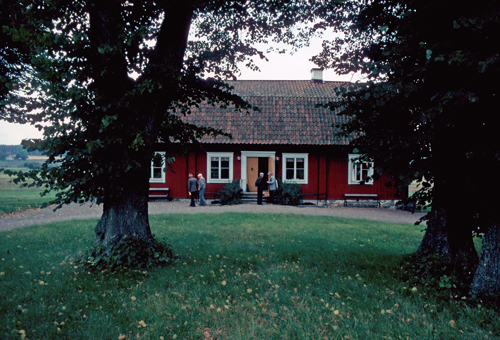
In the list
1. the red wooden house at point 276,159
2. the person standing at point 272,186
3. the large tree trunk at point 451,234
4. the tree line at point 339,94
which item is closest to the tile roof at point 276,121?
the red wooden house at point 276,159

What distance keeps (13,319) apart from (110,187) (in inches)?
86.2

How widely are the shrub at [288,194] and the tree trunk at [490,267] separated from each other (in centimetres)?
1441

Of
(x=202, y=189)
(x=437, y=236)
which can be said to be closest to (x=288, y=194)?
(x=202, y=189)

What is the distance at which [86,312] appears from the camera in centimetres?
428

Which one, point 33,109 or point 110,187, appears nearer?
point 33,109

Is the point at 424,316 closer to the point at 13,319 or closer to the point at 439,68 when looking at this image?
the point at 439,68

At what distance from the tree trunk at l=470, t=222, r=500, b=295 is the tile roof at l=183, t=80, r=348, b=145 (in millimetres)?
14807

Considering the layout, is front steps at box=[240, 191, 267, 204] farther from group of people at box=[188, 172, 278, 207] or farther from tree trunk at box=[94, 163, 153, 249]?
tree trunk at box=[94, 163, 153, 249]

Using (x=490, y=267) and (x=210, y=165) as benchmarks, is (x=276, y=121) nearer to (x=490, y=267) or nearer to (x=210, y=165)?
(x=210, y=165)

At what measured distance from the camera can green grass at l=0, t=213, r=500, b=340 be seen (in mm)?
3850

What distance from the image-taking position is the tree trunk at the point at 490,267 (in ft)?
15.0

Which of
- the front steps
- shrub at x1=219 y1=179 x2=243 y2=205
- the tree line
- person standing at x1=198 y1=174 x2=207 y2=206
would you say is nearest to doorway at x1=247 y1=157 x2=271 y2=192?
the front steps

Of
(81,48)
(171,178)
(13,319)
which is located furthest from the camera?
(171,178)

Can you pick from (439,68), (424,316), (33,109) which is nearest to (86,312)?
(33,109)
